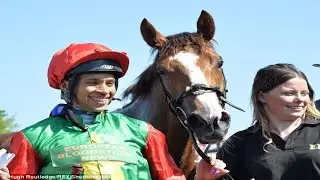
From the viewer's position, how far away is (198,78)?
469cm

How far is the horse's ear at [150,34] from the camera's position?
17.7 feet

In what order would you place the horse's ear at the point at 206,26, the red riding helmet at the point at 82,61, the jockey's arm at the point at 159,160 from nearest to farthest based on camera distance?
the jockey's arm at the point at 159,160 < the red riding helmet at the point at 82,61 < the horse's ear at the point at 206,26

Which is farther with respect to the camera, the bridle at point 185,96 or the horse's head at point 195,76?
the bridle at point 185,96

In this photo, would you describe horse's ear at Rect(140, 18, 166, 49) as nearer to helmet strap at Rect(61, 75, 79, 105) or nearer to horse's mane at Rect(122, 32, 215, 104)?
horse's mane at Rect(122, 32, 215, 104)

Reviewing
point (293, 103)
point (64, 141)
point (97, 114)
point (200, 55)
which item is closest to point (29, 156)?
point (64, 141)

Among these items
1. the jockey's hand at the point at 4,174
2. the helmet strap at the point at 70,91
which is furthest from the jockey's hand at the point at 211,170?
the jockey's hand at the point at 4,174

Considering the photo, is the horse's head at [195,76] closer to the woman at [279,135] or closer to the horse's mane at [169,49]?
the horse's mane at [169,49]

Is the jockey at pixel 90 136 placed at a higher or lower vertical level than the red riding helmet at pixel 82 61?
lower

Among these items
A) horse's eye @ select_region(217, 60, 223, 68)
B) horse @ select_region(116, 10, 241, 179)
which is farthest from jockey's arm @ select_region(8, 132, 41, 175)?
horse's eye @ select_region(217, 60, 223, 68)

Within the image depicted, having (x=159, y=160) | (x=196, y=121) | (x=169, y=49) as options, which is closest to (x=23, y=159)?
(x=159, y=160)

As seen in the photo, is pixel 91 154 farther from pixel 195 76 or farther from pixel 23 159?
pixel 195 76

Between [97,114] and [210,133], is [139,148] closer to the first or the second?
[97,114]

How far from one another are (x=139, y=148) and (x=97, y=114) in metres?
0.38

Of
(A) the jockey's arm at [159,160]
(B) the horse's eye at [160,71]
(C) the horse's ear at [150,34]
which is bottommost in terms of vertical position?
(A) the jockey's arm at [159,160]
